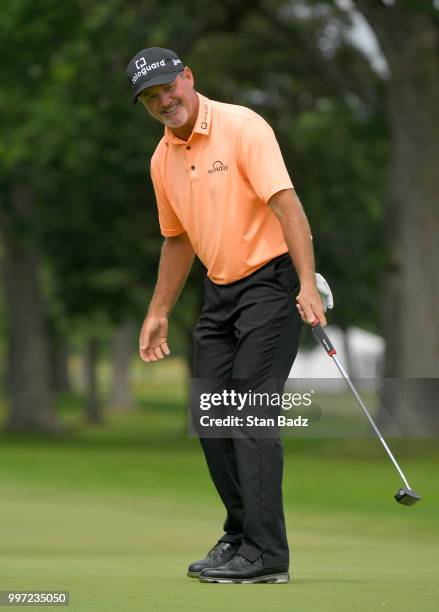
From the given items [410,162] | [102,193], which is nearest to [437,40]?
[410,162]

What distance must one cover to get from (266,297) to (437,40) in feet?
58.4

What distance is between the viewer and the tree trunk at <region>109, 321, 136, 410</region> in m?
60.0

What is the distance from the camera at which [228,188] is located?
20.6 ft

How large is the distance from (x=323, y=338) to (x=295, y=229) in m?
0.42

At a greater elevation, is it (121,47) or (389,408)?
(121,47)

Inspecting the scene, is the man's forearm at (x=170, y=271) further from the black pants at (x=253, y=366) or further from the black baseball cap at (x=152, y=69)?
the black baseball cap at (x=152, y=69)

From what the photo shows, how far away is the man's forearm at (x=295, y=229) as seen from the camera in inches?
240

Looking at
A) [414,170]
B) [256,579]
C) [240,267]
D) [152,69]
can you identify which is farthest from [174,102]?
[414,170]

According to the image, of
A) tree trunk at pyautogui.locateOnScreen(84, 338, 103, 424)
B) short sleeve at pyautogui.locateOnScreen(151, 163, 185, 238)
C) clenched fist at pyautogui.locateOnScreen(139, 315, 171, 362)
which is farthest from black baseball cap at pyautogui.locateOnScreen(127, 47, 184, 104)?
tree trunk at pyautogui.locateOnScreen(84, 338, 103, 424)

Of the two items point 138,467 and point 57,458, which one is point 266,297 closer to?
point 138,467

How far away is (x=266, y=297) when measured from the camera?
632 cm

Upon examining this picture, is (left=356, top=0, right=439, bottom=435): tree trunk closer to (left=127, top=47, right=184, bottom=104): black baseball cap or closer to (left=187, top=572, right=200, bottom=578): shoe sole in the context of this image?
(left=187, top=572, right=200, bottom=578): shoe sole

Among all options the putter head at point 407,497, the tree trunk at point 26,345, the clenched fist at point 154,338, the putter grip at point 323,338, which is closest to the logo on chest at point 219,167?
the putter grip at point 323,338

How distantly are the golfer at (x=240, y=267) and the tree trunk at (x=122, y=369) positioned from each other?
5069 cm
